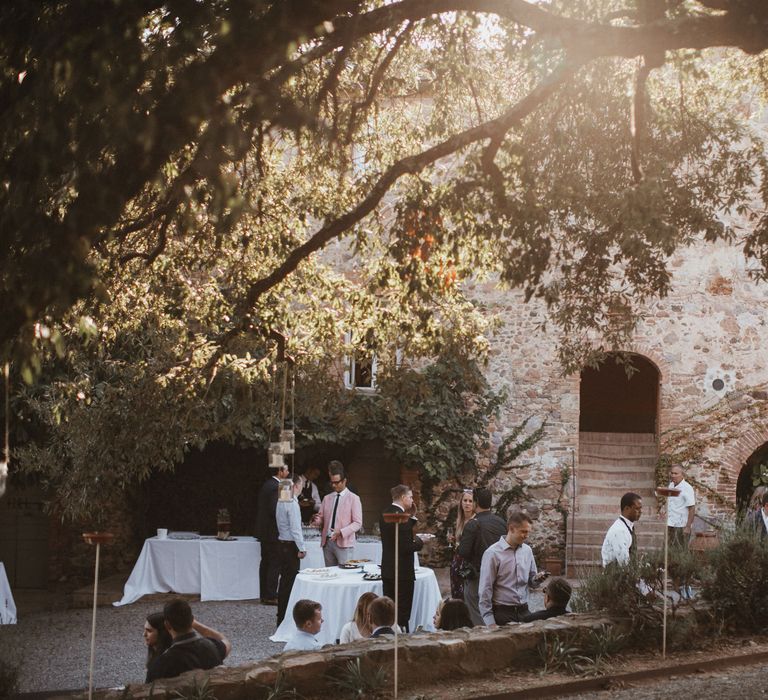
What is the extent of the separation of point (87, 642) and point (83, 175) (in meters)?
6.36

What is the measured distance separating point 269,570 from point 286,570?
4.64 feet

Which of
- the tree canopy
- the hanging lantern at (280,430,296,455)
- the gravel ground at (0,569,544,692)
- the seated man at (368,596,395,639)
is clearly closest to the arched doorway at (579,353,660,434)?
the gravel ground at (0,569,544,692)

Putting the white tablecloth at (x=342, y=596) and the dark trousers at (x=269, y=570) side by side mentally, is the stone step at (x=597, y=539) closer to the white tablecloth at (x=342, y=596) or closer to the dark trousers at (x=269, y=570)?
the dark trousers at (x=269, y=570)

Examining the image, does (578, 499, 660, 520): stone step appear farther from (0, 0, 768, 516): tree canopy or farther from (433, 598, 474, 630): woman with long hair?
(433, 598, 474, 630): woman with long hair

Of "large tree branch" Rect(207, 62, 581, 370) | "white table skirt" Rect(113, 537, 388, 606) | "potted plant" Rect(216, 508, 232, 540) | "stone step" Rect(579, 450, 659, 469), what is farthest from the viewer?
"stone step" Rect(579, 450, 659, 469)

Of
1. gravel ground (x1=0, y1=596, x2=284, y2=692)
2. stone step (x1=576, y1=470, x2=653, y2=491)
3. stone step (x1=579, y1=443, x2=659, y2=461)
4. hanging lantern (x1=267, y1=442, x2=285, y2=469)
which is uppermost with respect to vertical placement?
stone step (x1=579, y1=443, x2=659, y2=461)

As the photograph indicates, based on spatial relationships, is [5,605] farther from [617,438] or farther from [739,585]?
[617,438]

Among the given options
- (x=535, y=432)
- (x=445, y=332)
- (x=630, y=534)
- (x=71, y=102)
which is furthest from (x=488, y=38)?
(x=535, y=432)

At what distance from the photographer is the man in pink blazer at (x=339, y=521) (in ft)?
34.8

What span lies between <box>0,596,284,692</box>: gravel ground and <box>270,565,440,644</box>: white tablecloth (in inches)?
28.9

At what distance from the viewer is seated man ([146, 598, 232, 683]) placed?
592cm

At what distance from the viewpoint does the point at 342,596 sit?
8758mm

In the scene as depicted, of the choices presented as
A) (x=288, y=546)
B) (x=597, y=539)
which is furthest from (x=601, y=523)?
(x=288, y=546)

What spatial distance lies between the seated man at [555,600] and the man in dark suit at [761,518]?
2504mm
